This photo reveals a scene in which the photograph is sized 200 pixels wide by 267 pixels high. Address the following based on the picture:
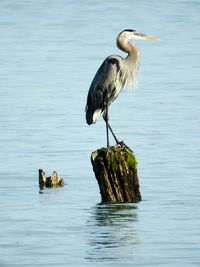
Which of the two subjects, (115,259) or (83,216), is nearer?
(115,259)

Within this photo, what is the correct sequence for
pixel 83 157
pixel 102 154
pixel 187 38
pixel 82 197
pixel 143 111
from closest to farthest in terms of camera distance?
1. pixel 102 154
2. pixel 82 197
3. pixel 83 157
4. pixel 143 111
5. pixel 187 38

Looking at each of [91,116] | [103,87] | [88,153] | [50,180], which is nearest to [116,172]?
[91,116]

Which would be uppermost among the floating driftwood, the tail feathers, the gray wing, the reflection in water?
the gray wing

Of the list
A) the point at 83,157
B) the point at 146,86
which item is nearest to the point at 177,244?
the point at 83,157

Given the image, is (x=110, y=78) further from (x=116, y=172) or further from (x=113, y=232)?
(x=113, y=232)

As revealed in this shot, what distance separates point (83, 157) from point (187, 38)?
Answer: 23.1 metres

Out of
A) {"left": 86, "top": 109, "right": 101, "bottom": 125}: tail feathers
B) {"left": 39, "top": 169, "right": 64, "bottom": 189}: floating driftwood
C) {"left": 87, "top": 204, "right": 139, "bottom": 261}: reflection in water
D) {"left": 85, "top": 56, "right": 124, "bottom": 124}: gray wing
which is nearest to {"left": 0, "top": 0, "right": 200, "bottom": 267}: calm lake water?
{"left": 87, "top": 204, "right": 139, "bottom": 261}: reflection in water

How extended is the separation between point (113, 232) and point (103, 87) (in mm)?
3174

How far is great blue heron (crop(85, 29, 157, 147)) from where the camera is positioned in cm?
1702

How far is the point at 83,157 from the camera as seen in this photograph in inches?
803

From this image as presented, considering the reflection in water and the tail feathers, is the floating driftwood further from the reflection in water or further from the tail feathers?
the reflection in water

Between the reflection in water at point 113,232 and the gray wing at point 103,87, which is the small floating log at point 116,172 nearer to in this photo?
the reflection in water at point 113,232

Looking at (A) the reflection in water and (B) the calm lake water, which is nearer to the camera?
(A) the reflection in water

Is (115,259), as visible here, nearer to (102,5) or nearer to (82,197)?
(82,197)
